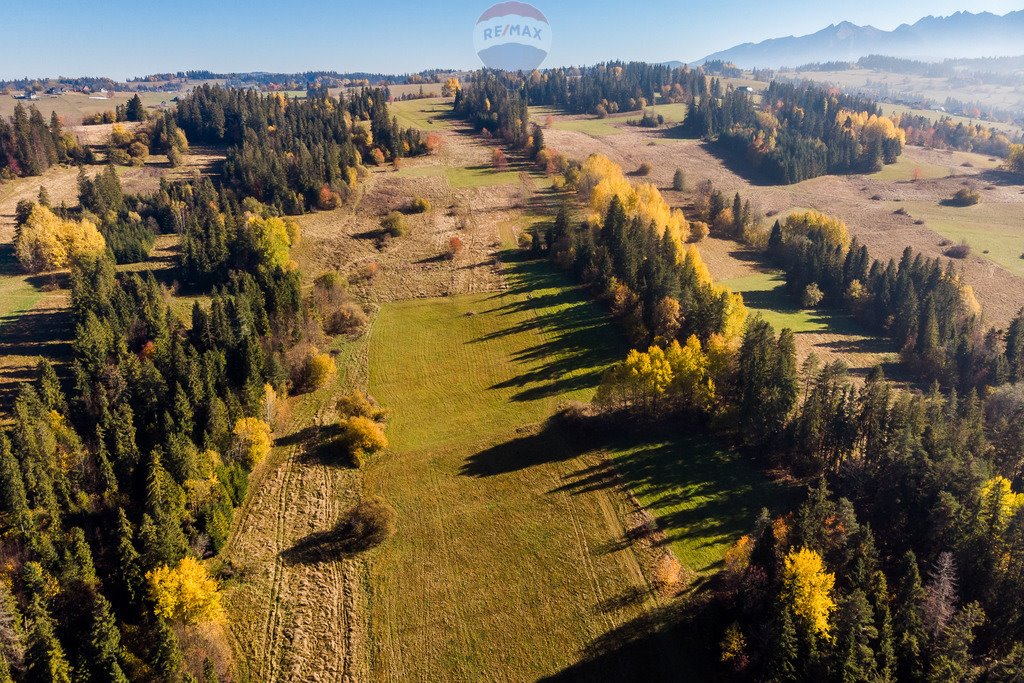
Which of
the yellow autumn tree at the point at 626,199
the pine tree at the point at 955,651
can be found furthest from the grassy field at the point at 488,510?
the yellow autumn tree at the point at 626,199

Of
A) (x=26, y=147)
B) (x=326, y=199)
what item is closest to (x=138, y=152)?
(x=26, y=147)

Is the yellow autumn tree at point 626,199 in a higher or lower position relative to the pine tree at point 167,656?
higher

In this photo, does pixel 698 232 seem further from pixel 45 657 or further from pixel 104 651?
pixel 45 657

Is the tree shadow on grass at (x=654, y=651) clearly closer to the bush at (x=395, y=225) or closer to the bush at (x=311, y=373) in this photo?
the bush at (x=311, y=373)

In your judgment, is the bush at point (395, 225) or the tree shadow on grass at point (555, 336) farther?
the bush at point (395, 225)

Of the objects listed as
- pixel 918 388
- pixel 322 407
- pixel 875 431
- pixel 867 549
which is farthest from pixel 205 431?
pixel 918 388

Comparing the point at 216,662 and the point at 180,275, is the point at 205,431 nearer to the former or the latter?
the point at 216,662
